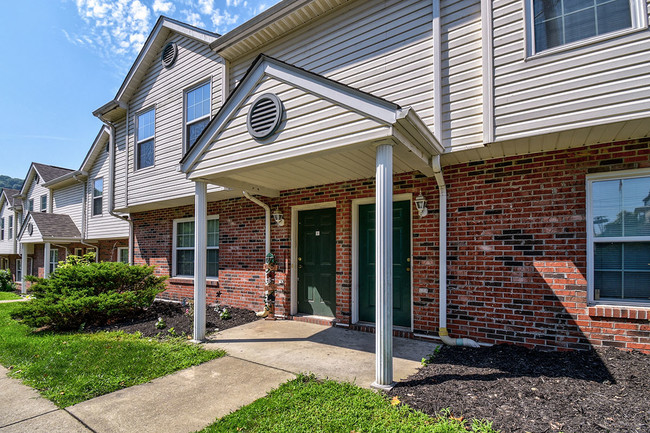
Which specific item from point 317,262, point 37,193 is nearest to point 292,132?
point 317,262

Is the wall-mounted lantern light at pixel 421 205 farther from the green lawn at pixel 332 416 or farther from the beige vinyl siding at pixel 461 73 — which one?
the green lawn at pixel 332 416

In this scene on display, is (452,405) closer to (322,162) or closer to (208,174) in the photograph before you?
(322,162)

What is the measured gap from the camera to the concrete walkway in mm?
2967

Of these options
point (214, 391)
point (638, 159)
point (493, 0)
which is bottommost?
point (214, 391)

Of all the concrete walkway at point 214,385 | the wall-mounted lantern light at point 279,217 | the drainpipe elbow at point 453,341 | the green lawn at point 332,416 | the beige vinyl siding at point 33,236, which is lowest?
the concrete walkway at point 214,385

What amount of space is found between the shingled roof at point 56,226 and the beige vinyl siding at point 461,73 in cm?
1492

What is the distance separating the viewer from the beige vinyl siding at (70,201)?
555 inches

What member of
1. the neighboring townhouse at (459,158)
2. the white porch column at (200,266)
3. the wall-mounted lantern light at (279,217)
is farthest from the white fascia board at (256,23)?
the wall-mounted lantern light at (279,217)

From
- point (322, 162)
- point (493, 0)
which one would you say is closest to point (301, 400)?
point (322, 162)

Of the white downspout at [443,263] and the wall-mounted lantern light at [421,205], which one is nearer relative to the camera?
the white downspout at [443,263]

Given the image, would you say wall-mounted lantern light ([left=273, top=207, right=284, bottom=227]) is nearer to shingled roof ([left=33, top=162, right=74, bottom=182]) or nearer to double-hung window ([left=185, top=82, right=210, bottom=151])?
double-hung window ([left=185, top=82, right=210, bottom=151])

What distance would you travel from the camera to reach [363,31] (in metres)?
5.41

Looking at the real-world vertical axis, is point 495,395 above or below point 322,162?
below

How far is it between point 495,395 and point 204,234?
14.6 ft
